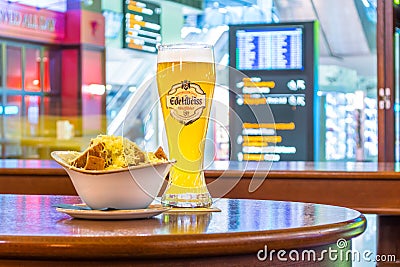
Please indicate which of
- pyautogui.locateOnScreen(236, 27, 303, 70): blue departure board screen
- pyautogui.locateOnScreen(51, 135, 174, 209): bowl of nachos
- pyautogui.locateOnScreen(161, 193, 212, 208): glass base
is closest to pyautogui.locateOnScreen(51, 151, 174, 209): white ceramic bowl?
pyautogui.locateOnScreen(51, 135, 174, 209): bowl of nachos

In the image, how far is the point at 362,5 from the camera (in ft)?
25.9

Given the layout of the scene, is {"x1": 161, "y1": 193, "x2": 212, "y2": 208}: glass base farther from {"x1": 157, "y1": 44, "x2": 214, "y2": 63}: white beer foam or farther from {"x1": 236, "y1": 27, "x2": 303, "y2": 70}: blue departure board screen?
{"x1": 236, "y1": 27, "x2": 303, "y2": 70}: blue departure board screen

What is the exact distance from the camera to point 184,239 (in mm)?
1001

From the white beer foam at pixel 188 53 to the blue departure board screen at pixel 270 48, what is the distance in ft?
16.2

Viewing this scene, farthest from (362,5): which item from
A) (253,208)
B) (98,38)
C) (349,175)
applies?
(253,208)

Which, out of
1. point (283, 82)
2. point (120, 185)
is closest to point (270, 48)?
point (283, 82)

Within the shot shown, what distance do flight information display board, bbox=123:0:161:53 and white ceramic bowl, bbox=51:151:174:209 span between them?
677 centimetres

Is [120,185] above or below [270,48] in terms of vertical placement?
below

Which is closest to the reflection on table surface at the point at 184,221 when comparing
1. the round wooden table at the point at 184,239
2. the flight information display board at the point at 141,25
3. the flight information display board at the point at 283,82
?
the round wooden table at the point at 184,239

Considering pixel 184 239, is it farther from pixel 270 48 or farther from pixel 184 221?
pixel 270 48

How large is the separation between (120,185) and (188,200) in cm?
20

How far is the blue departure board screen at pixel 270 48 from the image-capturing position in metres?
6.26

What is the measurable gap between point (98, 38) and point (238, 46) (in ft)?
10.9
